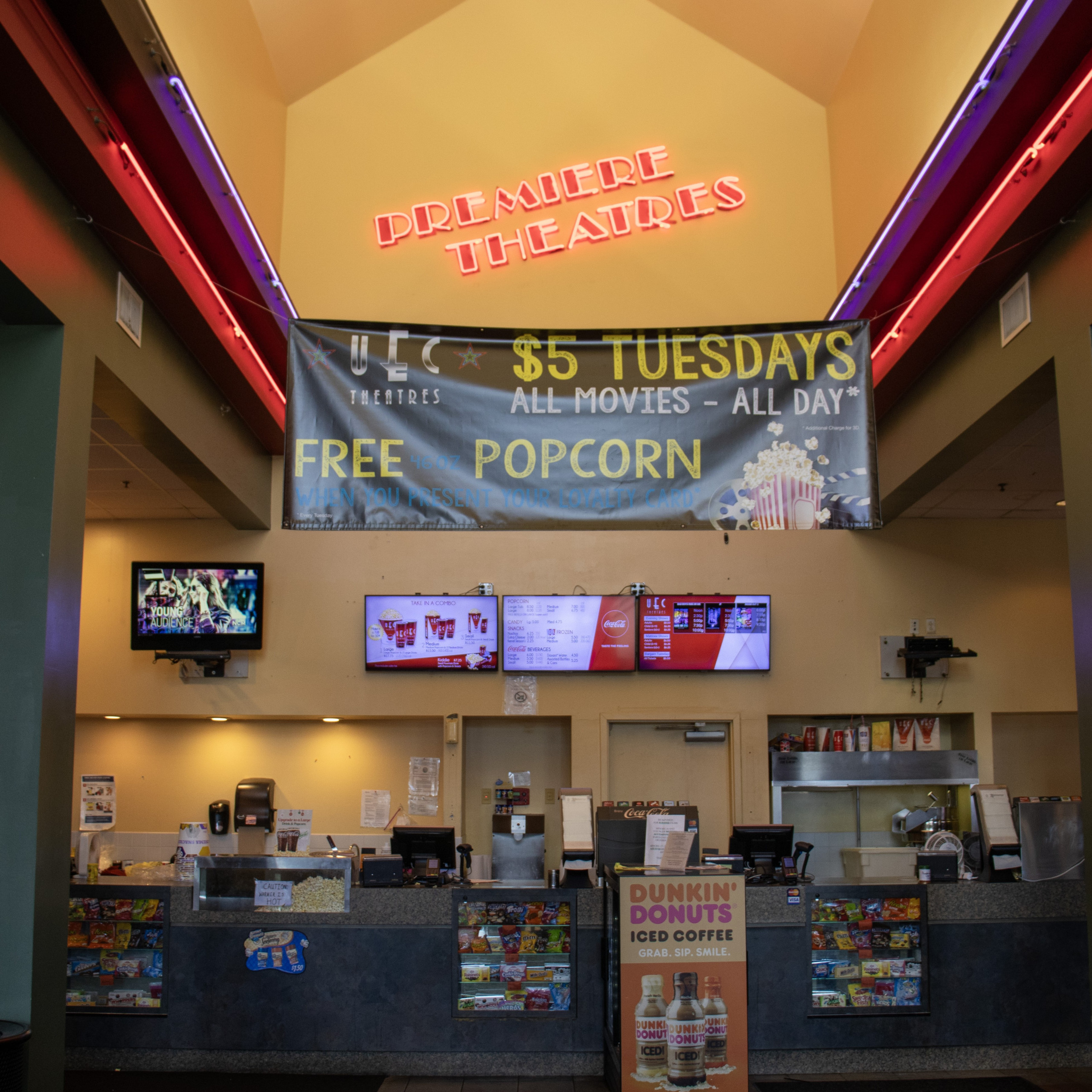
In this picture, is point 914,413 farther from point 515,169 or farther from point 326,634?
point 326,634

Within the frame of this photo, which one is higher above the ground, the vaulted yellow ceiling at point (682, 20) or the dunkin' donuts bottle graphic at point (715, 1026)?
the vaulted yellow ceiling at point (682, 20)

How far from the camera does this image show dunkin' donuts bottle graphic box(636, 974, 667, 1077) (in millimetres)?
4684

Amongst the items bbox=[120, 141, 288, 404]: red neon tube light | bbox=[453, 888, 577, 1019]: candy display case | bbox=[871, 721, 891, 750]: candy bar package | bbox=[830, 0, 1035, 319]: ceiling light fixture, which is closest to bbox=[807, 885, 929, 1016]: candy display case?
bbox=[453, 888, 577, 1019]: candy display case

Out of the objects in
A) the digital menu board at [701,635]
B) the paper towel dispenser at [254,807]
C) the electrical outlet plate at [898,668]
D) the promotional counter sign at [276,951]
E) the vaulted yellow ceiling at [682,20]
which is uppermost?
the vaulted yellow ceiling at [682,20]

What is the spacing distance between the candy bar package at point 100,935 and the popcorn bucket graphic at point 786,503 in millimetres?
4484

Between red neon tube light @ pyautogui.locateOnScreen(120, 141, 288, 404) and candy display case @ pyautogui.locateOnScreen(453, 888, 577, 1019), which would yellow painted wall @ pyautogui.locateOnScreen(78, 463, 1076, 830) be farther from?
candy display case @ pyautogui.locateOnScreen(453, 888, 577, 1019)

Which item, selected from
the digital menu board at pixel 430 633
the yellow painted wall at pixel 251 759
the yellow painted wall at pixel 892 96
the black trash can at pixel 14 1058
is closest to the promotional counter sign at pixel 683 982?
the black trash can at pixel 14 1058

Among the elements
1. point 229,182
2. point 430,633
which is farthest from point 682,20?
point 430,633

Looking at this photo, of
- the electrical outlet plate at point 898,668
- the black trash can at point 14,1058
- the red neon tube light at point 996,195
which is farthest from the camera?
the electrical outlet plate at point 898,668

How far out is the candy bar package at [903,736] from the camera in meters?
8.24

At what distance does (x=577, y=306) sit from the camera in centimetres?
840

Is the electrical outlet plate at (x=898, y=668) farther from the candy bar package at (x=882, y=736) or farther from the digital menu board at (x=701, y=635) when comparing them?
the digital menu board at (x=701, y=635)

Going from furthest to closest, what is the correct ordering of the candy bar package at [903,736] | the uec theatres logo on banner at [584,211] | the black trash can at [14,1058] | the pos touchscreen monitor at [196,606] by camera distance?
the uec theatres logo on banner at [584,211]
the candy bar package at [903,736]
the pos touchscreen monitor at [196,606]
the black trash can at [14,1058]

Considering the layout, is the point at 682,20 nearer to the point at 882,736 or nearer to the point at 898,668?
the point at 898,668
